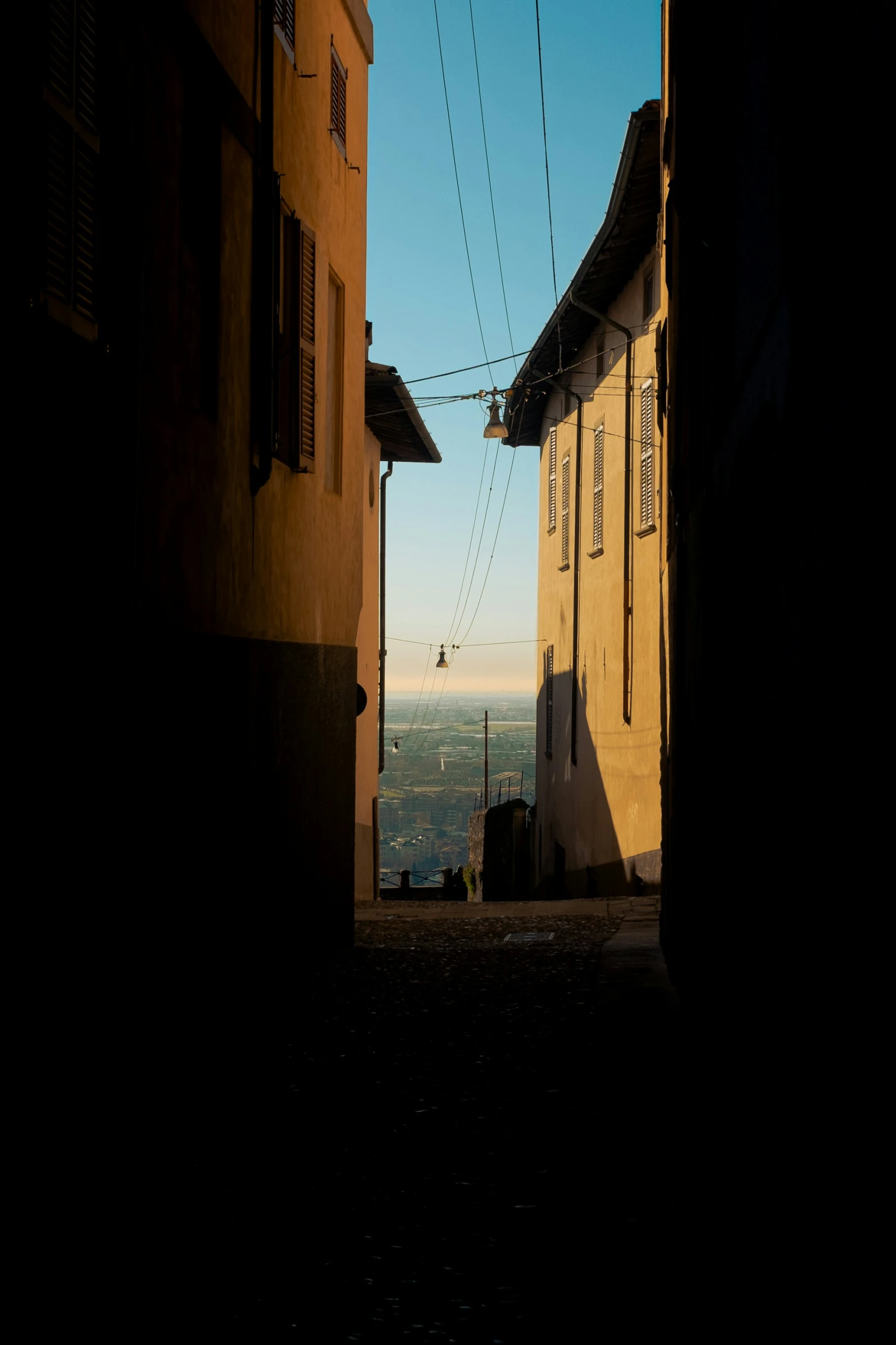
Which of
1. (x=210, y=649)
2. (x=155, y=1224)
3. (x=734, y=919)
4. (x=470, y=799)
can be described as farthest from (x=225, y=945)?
(x=470, y=799)

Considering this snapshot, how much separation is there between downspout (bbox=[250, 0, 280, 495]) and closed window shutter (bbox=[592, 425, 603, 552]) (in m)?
10.5

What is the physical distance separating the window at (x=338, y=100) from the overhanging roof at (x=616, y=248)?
165 inches

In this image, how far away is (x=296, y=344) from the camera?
8.31m

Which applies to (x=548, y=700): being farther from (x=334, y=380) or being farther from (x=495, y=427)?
(x=334, y=380)

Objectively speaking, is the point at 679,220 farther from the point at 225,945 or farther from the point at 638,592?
the point at 638,592

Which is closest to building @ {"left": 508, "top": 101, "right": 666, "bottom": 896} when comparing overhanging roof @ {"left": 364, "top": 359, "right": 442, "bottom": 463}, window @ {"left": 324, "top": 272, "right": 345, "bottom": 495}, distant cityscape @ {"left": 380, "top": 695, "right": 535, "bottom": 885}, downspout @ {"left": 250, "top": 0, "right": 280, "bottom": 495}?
overhanging roof @ {"left": 364, "top": 359, "right": 442, "bottom": 463}

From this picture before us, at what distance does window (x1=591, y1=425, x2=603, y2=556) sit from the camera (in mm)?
17531

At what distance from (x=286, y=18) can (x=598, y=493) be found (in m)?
10.5

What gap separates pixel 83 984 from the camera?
4.54 m

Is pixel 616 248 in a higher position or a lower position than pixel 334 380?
higher

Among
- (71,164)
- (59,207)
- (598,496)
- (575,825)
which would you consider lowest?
(575,825)

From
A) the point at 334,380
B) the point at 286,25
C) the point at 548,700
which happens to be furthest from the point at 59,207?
the point at 548,700

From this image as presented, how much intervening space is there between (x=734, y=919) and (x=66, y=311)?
3052 millimetres

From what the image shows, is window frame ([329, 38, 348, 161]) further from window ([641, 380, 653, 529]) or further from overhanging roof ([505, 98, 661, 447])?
window ([641, 380, 653, 529])
